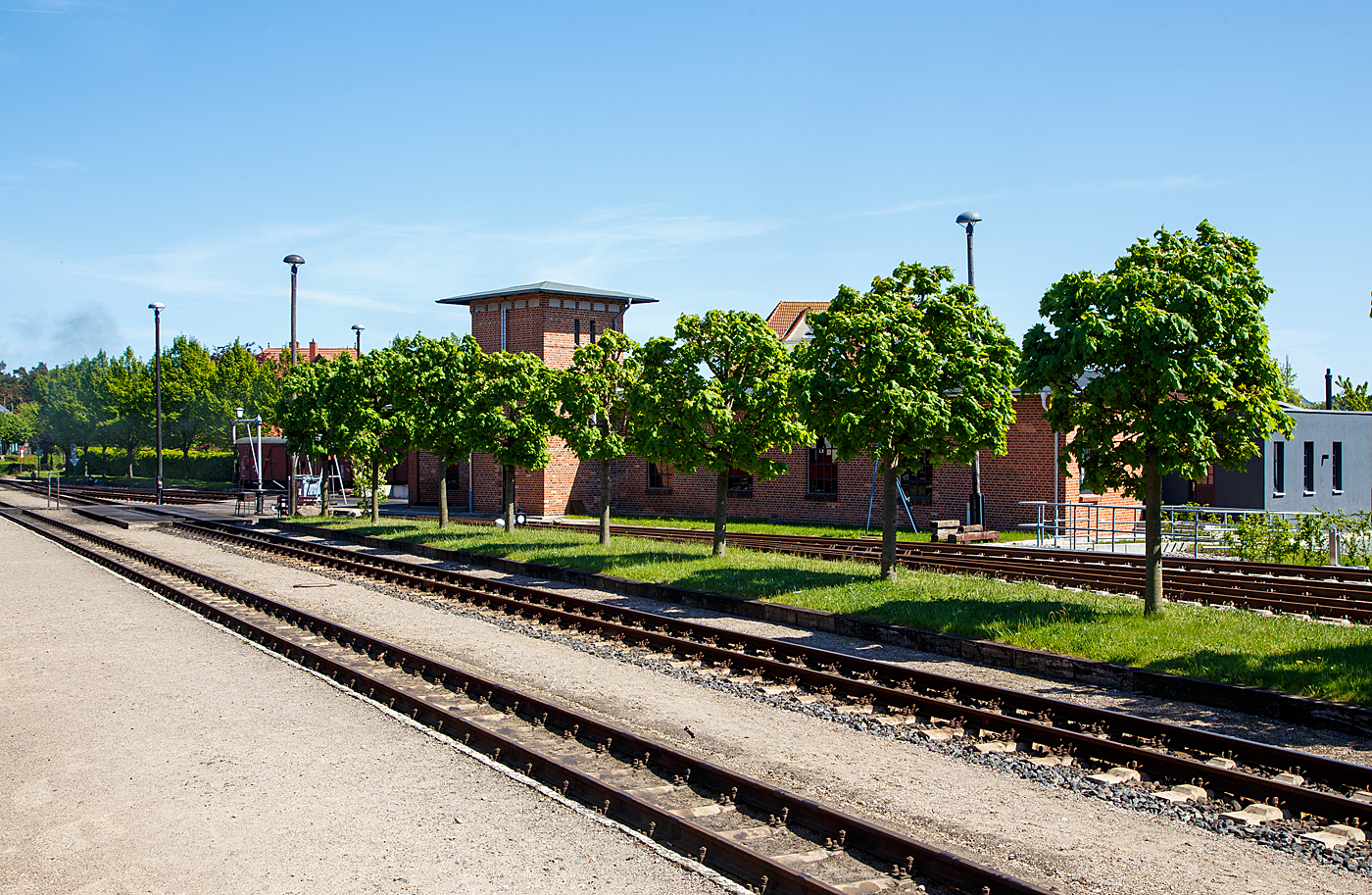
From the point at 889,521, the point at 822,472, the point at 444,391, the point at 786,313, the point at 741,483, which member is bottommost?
the point at 889,521

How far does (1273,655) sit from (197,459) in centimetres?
7582

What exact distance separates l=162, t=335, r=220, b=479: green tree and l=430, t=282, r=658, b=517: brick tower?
38.8m

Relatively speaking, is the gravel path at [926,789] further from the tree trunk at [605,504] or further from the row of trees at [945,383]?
the tree trunk at [605,504]

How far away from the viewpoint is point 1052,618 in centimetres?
1262

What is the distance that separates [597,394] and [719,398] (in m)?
4.07

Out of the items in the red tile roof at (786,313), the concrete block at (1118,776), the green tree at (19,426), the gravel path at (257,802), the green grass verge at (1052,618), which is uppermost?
the red tile roof at (786,313)

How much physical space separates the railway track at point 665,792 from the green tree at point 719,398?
24.8 ft

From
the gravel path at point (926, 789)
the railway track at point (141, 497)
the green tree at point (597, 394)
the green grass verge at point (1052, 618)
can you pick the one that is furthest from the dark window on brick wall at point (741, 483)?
the railway track at point (141, 497)

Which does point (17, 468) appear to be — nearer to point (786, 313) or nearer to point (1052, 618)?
point (786, 313)

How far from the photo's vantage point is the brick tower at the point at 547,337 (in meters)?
38.3

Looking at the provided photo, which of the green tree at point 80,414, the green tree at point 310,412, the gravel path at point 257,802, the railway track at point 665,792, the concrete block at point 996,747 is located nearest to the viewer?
the railway track at point 665,792

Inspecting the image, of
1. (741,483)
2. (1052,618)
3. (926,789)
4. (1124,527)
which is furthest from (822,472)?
(926,789)

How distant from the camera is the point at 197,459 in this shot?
73875 mm

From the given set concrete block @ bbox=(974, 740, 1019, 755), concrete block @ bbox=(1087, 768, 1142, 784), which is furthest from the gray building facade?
concrete block @ bbox=(1087, 768, 1142, 784)
